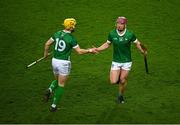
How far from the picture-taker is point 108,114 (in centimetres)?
1045

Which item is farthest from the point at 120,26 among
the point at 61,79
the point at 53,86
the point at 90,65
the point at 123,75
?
the point at 90,65

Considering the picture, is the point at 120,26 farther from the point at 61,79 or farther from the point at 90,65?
the point at 90,65

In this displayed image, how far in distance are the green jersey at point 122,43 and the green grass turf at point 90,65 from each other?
1375 millimetres

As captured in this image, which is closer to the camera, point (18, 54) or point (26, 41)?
point (18, 54)

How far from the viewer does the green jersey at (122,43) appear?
10488 mm

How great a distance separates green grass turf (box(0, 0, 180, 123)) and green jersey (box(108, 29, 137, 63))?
1375 millimetres

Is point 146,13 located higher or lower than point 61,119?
higher

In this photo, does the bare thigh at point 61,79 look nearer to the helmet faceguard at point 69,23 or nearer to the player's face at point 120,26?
the helmet faceguard at point 69,23

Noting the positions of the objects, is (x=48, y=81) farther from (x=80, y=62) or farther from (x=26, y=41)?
(x=26, y=41)

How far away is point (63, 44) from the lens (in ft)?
33.1

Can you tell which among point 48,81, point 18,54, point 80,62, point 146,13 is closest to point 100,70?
point 80,62

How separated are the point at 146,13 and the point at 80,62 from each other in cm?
590

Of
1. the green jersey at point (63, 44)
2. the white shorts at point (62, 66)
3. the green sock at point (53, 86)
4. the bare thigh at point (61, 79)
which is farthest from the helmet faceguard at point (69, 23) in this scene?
the green sock at point (53, 86)

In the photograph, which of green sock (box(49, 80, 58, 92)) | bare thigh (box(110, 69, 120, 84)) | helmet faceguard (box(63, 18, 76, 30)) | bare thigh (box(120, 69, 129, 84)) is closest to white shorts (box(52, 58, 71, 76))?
green sock (box(49, 80, 58, 92))
